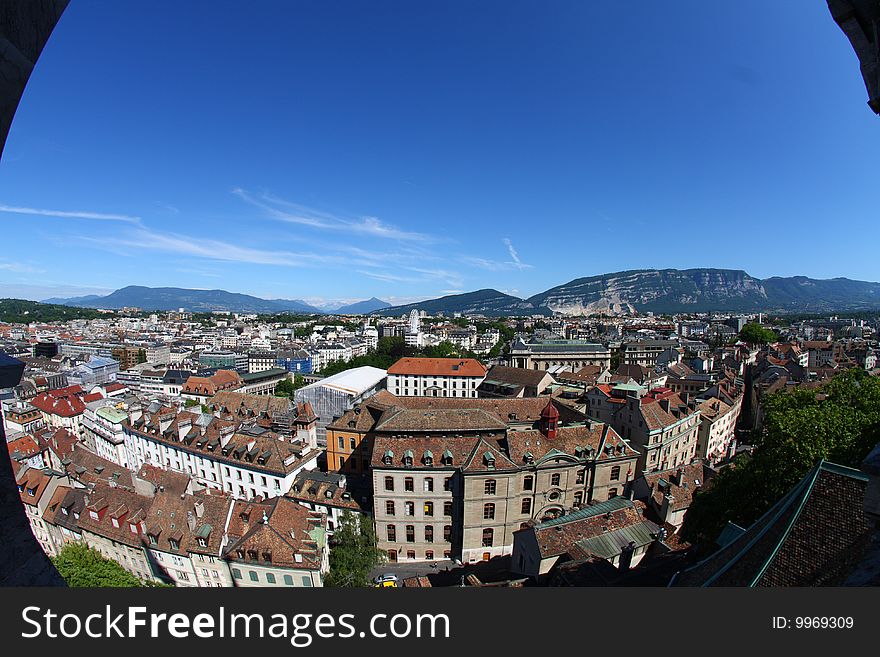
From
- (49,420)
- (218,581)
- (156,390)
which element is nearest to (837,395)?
(218,581)

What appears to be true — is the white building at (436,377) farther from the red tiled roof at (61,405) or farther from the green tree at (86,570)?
the green tree at (86,570)

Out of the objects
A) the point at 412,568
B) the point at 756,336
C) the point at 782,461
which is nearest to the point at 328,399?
the point at 412,568

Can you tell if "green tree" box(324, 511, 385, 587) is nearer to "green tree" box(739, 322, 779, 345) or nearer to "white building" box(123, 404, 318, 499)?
"white building" box(123, 404, 318, 499)

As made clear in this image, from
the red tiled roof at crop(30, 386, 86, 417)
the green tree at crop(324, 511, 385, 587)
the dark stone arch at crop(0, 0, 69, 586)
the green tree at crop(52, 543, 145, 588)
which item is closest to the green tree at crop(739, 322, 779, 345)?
the green tree at crop(324, 511, 385, 587)

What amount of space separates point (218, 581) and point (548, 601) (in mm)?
24293

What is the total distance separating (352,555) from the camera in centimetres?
2231

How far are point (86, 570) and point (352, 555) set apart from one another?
1091 centimetres

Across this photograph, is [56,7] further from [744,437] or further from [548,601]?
[744,437]

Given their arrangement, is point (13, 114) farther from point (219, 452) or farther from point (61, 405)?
point (61, 405)

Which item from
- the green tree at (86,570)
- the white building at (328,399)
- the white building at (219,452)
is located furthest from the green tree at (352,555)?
the white building at (328,399)

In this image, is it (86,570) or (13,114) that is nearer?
(13,114)

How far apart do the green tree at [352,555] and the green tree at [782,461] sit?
15.2 meters

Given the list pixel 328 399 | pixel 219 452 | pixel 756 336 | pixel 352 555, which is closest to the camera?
pixel 352 555

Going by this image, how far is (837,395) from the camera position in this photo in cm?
2370
